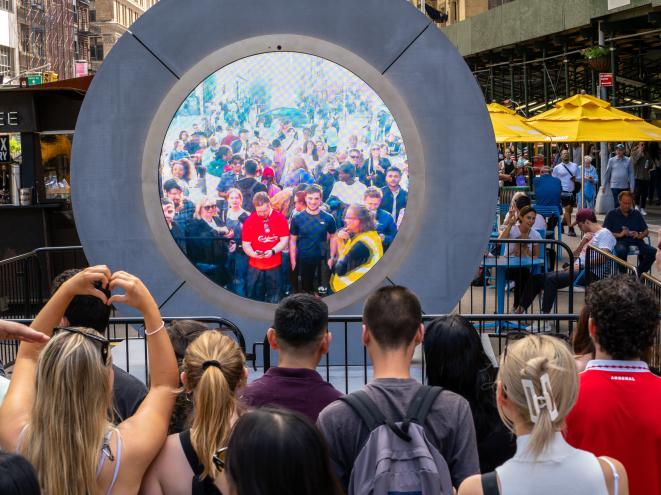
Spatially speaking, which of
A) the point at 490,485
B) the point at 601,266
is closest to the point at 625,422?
the point at 490,485

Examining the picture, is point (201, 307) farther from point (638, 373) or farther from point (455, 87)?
point (638, 373)

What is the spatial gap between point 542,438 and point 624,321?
44.1 inches

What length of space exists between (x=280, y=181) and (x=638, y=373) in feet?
18.6

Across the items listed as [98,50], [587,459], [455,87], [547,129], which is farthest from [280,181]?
[98,50]

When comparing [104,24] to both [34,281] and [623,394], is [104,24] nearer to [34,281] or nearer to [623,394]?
[34,281]

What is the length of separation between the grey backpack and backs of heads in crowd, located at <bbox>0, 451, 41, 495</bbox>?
4.74ft

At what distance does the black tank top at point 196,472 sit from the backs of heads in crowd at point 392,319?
0.92 meters

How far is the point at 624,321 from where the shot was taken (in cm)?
442

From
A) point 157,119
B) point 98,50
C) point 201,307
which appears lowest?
point 201,307

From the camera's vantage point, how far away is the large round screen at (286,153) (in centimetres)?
961

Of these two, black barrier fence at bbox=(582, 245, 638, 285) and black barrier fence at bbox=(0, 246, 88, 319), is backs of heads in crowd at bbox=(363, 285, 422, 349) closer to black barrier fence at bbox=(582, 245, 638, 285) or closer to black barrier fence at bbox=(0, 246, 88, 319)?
black barrier fence at bbox=(582, 245, 638, 285)

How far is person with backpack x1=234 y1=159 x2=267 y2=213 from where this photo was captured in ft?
31.5

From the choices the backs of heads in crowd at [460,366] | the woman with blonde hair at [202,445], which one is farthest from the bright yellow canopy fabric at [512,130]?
the woman with blonde hair at [202,445]

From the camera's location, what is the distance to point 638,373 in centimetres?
434
